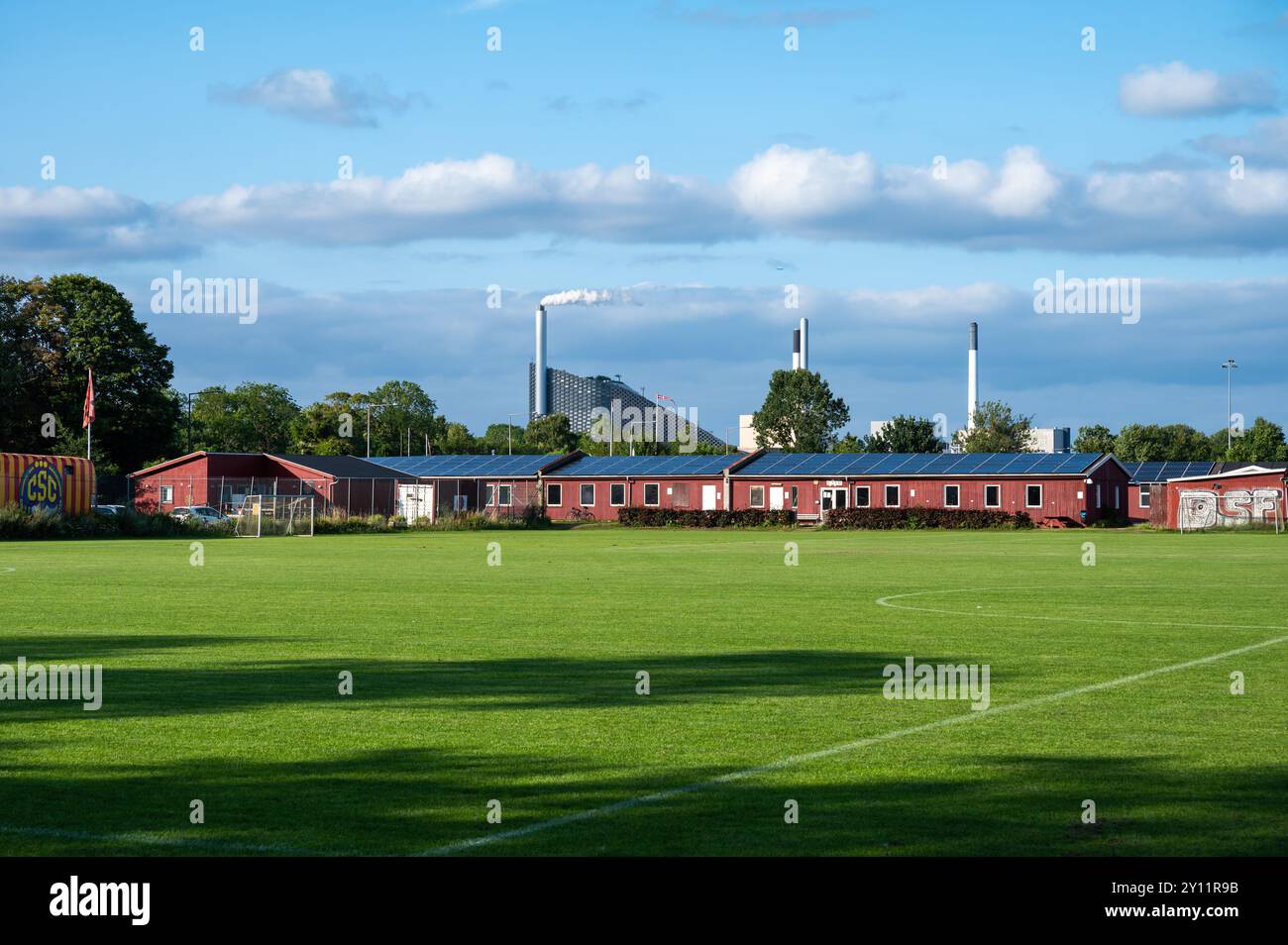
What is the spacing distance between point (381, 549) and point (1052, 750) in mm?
43096

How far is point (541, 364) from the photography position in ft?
576

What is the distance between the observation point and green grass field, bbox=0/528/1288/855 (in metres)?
8.48

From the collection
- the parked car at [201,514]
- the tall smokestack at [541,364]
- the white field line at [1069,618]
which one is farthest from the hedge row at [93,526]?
the tall smokestack at [541,364]

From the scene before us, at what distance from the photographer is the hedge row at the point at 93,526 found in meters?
63.0

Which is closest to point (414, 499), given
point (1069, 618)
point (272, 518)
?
point (272, 518)

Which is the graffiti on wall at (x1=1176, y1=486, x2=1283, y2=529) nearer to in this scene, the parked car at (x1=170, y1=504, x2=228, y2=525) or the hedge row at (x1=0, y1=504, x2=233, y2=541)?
the hedge row at (x1=0, y1=504, x2=233, y2=541)

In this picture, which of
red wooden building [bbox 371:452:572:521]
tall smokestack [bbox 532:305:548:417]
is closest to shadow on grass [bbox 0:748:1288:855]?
red wooden building [bbox 371:452:572:521]

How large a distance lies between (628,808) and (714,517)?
267 feet

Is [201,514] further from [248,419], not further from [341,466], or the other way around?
[248,419]

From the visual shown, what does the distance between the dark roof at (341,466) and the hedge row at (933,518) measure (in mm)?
32464

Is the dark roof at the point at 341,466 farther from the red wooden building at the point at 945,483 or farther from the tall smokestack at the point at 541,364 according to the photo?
the tall smokestack at the point at 541,364

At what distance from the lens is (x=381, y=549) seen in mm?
52062

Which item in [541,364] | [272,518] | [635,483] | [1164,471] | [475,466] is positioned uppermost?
[541,364]

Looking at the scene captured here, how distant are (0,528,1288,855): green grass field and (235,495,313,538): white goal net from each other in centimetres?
4347
